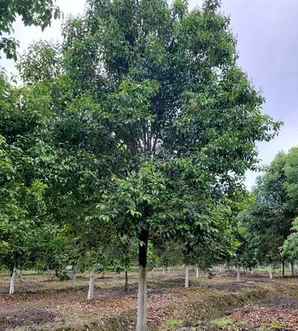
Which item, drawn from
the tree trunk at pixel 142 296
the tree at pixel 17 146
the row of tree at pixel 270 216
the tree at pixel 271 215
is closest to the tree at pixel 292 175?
the row of tree at pixel 270 216

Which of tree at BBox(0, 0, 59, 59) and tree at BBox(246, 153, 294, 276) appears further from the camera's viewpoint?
tree at BBox(246, 153, 294, 276)

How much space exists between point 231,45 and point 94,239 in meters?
7.15

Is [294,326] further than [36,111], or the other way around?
[294,326]

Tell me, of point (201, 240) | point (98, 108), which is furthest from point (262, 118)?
point (98, 108)

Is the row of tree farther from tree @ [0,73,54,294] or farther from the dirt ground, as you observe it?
tree @ [0,73,54,294]

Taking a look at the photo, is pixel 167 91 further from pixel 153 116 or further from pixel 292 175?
pixel 292 175

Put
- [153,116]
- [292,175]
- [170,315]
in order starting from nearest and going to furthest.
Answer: [153,116], [170,315], [292,175]

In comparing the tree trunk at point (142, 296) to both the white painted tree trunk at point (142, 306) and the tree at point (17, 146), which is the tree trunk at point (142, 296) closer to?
the white painted tree trunk at point (142, 306)

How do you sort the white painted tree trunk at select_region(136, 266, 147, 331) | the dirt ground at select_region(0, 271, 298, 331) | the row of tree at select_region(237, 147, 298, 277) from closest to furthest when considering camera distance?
the white painted tree trunk at select_region(136, 266, 147, 331) < the dirt ground at select_region(0, 271, 298, 331) < the row of tree at select_region(237, 147, 298, 277)

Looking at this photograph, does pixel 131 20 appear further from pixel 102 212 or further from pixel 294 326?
pixel 294 326

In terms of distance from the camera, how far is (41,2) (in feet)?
23.7

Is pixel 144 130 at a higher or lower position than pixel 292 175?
lower

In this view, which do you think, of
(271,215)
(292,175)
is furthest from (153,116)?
(271,215)

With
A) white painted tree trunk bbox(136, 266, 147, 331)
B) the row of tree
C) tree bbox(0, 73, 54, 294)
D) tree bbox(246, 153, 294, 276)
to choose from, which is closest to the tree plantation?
white painted tree trunk bbox(136, 266, 147, 331)
